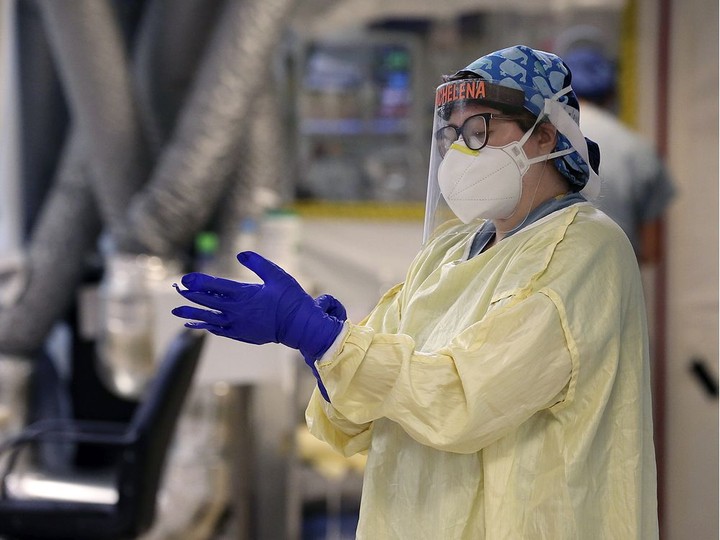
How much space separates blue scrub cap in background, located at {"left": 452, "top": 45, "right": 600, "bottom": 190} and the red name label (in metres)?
0.01

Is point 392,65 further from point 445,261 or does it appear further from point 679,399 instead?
point 445,261

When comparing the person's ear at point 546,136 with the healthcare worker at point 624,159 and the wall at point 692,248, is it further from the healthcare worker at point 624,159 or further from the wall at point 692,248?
the healthcare worker at point 624,159

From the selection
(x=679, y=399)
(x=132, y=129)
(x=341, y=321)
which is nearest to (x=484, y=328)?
(x=341, y=321)

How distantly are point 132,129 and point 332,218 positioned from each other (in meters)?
0.74

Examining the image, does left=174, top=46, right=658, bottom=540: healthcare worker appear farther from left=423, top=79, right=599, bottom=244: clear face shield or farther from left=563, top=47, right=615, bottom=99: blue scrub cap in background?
left=563, top=47, right=615, bottom=99: blue scrub cap in background

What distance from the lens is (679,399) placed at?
8.73 ft

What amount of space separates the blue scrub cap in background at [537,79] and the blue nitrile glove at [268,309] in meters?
0.31

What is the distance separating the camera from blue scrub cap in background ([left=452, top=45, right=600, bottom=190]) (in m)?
1.01

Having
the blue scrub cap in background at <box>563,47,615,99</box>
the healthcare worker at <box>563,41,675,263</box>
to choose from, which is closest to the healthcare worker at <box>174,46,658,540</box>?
the healthcare worker at <box>563,41,675,263</box>

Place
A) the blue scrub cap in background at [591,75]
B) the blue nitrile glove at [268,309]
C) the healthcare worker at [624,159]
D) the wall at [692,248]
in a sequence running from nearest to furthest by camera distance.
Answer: the blue nitrile glove at [268,309] → the wall at [692,248] → the healthcare worker at [624,159] → the blue scrub cap in background at [591,75]

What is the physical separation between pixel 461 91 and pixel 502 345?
282 mm

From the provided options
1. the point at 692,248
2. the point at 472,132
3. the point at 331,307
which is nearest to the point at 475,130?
the point at 472,132

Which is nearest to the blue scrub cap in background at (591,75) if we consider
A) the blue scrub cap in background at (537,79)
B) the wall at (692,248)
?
the wall at (692,248)

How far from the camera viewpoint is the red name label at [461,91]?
101 cm
